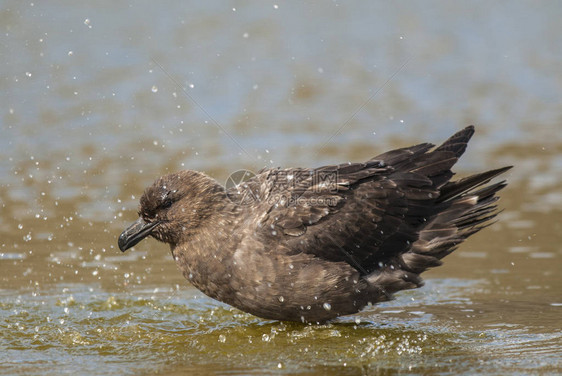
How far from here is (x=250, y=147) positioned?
1022 cm

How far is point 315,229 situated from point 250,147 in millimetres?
4418

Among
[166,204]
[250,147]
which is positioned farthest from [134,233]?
[250,147]

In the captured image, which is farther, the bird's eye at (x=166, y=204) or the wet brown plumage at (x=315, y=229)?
the bird's eye at (x=166, y=204)

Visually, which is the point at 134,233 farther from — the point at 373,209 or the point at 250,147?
the point at 250,147

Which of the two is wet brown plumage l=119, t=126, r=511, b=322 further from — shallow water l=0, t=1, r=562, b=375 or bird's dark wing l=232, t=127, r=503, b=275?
shallow water l=0, t=1, r=562, b=375

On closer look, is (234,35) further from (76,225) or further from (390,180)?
(390,180)

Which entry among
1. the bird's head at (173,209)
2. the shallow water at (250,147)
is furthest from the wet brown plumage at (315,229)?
the shallow water at (250,147)

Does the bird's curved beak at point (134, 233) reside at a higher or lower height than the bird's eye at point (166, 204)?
lower

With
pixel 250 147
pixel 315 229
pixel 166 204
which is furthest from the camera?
pixel 250 147

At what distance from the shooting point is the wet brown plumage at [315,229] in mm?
5773

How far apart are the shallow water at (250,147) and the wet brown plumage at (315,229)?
0.34m

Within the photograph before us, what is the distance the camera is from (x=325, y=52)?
12680 mm

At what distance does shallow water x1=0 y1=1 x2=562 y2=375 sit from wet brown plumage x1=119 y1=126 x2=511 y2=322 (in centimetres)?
34

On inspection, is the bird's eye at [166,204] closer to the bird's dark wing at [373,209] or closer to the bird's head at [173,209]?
the bird's head at [173,209]
